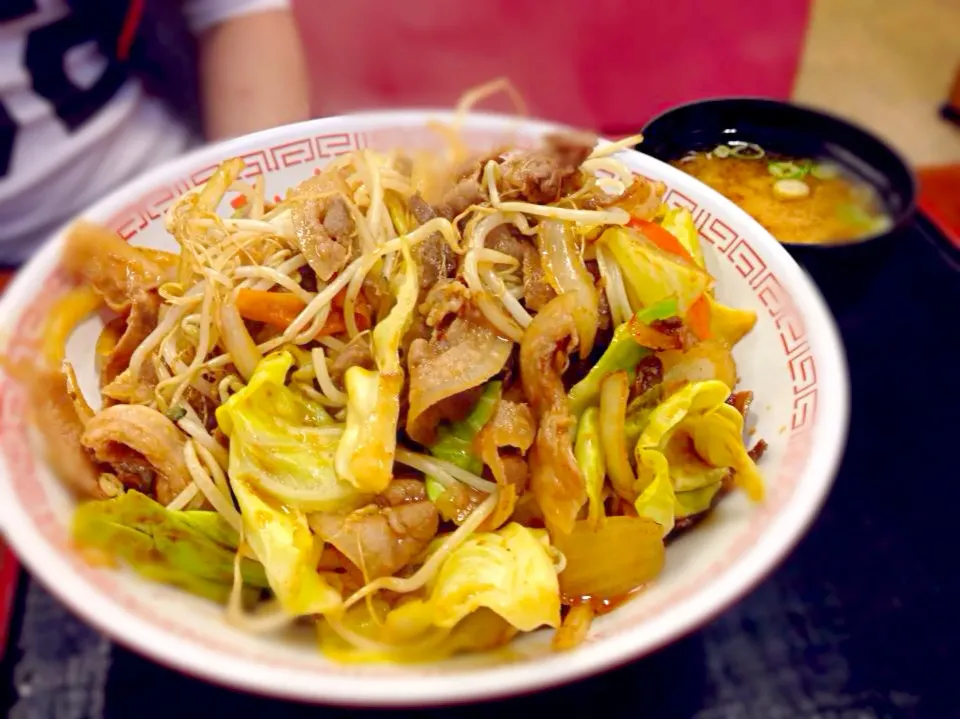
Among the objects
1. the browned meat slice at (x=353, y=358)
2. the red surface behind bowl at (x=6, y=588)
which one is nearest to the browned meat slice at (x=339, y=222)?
the browned meat slice at (x=353, y=358)

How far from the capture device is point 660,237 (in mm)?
782

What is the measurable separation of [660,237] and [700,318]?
95 mm

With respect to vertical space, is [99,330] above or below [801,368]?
above

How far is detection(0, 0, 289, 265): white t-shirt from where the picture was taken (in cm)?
121

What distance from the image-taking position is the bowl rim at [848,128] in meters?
0.88

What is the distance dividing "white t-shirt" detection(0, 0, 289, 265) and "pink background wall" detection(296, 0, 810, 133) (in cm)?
35

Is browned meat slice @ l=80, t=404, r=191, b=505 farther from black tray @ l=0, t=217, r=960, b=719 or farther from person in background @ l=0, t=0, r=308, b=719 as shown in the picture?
person in background @ l=0, t=0, r=308, b=719

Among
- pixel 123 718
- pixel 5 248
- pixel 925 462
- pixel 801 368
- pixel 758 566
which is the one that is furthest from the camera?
pixel 5 248

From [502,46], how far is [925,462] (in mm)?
962

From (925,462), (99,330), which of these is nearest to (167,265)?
(99,330)

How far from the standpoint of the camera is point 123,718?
84 centimetres

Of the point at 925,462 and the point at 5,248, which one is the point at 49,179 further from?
the point at 925,462

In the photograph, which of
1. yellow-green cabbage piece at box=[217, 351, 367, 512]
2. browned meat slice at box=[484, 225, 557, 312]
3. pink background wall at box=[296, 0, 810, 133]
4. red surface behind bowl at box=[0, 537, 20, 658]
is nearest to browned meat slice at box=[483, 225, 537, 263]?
browned meat slice at box=[484, 225, 557, 312]

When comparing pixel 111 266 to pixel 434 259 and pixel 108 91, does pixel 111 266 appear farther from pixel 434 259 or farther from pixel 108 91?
pixel 108 91
